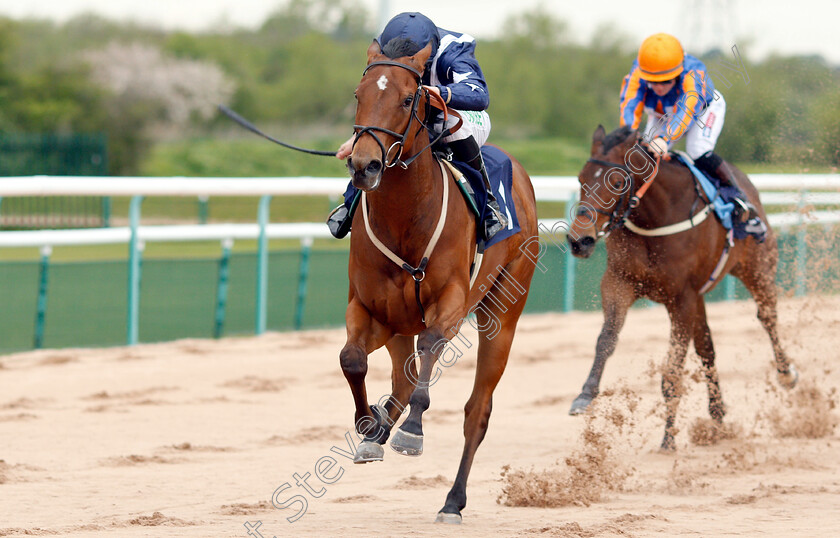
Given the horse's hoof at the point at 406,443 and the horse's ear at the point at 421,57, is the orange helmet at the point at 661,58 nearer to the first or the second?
the horse's ear at the point at 421,57

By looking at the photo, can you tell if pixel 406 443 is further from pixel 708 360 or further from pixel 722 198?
pixel 722 198

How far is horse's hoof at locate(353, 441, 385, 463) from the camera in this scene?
388 centimetres

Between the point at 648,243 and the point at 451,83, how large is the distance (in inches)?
89.8

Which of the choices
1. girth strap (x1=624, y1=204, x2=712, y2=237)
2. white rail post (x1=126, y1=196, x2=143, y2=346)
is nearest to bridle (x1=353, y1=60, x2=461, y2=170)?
girth strap (x1=624, y1=204, x2=712, y2=237)

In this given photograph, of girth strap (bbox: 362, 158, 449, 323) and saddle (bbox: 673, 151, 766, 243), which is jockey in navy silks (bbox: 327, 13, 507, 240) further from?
saddle (bbox: 673, 151, 766, 243)

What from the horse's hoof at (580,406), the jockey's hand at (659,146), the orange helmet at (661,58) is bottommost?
the horse's hoof at (580,406)

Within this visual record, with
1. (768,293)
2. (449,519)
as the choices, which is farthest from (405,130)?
(768,293)

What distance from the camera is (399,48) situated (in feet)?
12.7

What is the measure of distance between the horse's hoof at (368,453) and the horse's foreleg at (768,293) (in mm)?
4066

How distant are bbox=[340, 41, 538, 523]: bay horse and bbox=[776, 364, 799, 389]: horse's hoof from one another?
357 cm

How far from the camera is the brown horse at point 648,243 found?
5.84 metres

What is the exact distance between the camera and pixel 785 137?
7637 mm

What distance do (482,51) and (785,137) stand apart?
88.2ft

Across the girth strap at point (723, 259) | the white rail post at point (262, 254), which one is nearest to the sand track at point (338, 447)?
the white rail post at point (262, 254)
